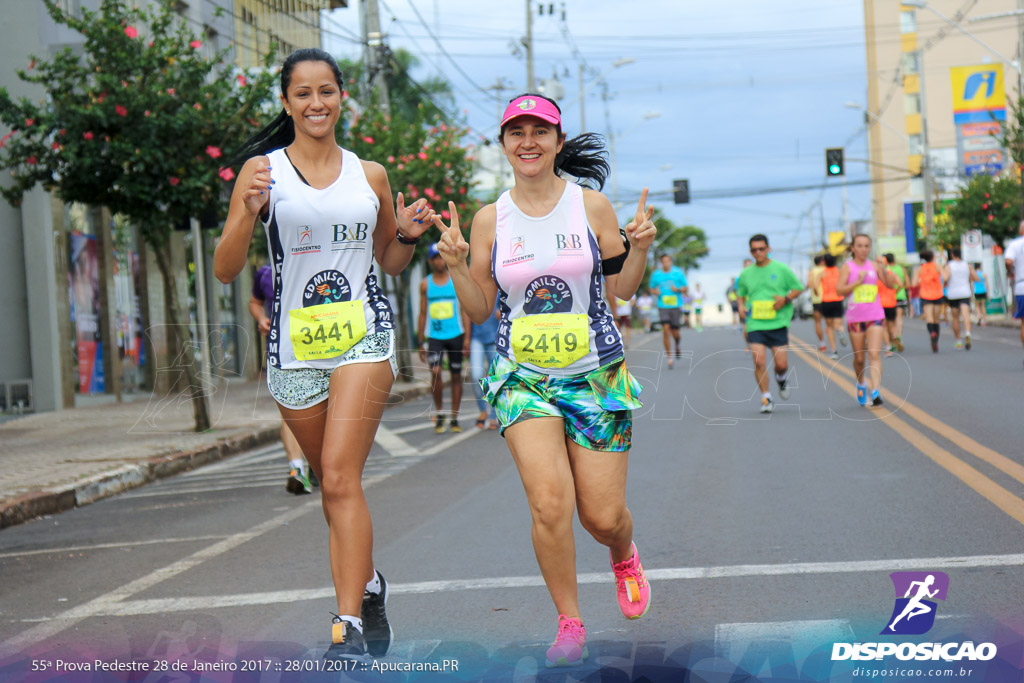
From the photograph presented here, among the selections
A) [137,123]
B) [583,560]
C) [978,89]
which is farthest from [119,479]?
[978,89]

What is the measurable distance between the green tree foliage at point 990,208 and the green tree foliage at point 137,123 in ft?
109

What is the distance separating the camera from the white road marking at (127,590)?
17.3ft

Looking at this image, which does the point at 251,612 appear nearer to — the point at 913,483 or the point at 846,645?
the point at 846,645

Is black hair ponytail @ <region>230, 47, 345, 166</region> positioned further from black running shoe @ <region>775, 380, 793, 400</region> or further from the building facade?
the building facade

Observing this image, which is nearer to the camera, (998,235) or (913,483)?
(913,483)

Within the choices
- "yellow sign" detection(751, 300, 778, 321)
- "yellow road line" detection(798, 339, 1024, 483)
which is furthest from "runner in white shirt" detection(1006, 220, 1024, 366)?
"yellow sign" detection(751, 300, 778, 321)

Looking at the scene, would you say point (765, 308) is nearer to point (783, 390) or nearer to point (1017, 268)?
point (783, 390)

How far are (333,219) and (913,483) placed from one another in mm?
5252

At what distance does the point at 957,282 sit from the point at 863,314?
10.6 m

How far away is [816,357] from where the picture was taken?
925 inches

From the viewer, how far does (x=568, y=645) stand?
414cm

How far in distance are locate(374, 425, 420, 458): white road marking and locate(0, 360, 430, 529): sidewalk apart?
48 cm

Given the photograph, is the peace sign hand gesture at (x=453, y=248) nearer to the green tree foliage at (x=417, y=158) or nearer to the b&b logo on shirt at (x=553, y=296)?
the b&b logo on shirt at (x=553, y=296)

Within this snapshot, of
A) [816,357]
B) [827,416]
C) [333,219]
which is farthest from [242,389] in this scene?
[333,219]
